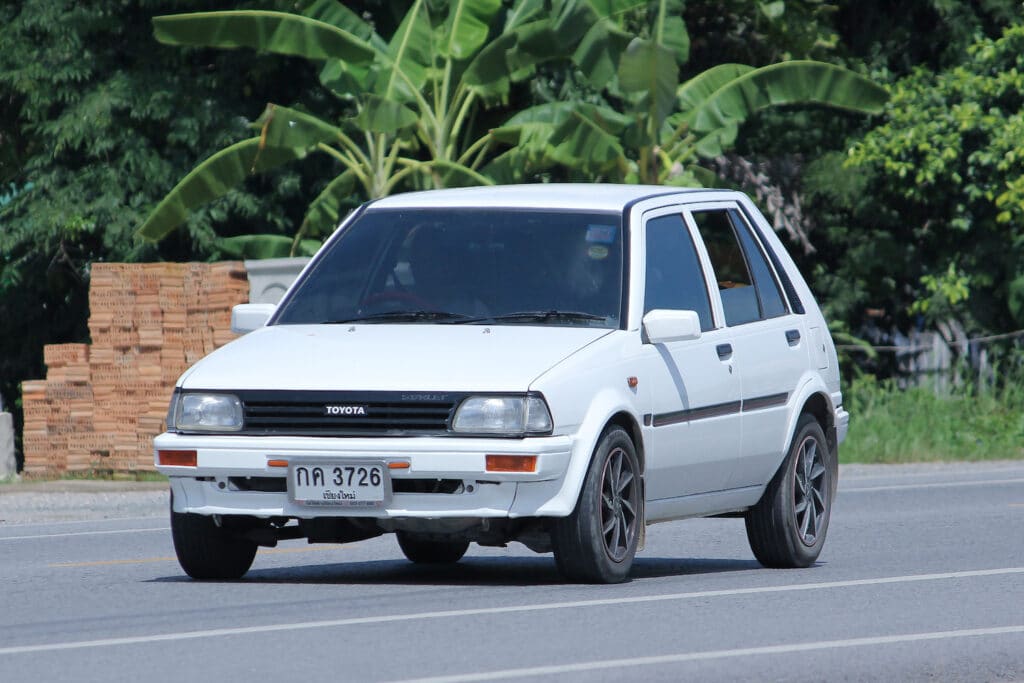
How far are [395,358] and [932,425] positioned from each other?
576 inches

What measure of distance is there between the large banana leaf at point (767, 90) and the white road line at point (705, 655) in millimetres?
14687

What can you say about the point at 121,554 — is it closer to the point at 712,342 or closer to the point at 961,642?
the point at 712,342

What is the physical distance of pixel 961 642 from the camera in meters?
7.64

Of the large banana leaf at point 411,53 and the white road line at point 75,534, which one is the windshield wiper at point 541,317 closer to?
the white road line at point 75,534

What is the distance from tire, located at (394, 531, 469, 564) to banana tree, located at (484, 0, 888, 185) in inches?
426

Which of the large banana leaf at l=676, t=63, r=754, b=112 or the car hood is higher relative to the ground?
the large banana leaf at l=676, t=63, r=754, b=112

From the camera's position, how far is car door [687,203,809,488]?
401 inches

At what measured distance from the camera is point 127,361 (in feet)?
60.2

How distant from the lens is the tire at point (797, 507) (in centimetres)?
1048

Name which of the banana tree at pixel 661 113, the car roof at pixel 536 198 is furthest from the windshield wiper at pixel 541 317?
the banana tree at pixel 661 113

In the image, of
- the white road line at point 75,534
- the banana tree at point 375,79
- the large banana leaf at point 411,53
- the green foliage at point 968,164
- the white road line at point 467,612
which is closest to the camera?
the white road line at point 467,612

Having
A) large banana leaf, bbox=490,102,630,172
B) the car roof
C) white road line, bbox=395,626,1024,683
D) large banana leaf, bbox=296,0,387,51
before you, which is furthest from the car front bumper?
large banana leaf, bbox=296,0,387,51

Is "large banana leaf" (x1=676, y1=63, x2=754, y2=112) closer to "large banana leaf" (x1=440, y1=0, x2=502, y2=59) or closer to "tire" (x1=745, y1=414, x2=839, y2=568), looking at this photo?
"large banana leaf" (x1=440, y1=0, x2=502, y2=59)

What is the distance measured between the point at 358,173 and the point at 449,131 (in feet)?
4.31
